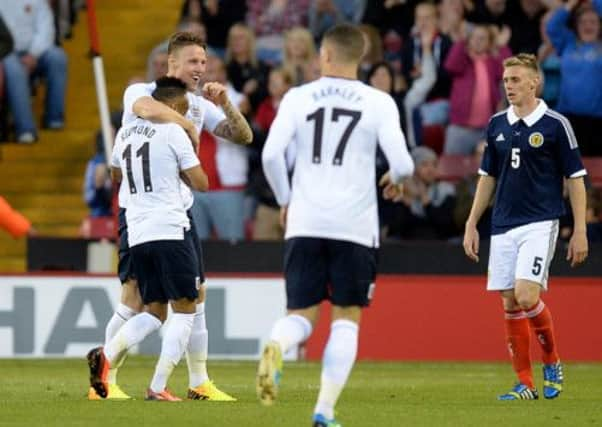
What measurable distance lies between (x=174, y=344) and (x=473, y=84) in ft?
32.2

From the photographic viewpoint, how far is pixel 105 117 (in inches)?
795

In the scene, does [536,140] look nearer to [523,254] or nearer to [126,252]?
[523,254]

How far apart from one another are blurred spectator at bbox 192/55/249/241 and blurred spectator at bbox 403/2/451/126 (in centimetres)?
228

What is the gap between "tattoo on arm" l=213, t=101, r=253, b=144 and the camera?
1246 cm

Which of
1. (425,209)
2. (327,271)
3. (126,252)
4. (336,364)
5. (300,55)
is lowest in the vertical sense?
(425,209)

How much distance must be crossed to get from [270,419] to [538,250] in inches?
112

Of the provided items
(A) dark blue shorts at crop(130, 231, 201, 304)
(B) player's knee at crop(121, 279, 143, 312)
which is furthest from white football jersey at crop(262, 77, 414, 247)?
(B) player's knee at crop(121, 279, 143, 312)

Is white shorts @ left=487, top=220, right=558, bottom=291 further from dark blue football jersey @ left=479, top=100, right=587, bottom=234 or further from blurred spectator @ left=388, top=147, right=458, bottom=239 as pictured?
blurred spectator @ left=388, top=147, right=458, bottom=239

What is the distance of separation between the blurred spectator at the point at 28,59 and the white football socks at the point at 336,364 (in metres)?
12.7

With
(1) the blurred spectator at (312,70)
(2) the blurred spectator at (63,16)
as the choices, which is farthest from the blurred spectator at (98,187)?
(2) the blurred spectator at (63,16)

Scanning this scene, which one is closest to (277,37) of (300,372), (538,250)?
(300,372)

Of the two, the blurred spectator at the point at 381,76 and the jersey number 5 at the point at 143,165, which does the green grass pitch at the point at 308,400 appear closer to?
the jersey number 5 at the point at 143,165

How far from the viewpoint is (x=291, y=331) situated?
407 inches

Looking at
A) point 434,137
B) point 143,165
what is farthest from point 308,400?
point 434,137
